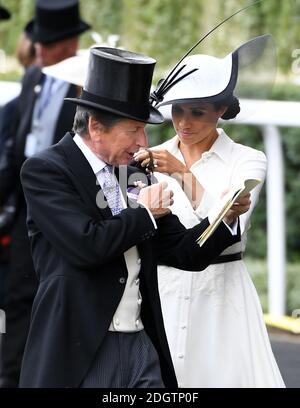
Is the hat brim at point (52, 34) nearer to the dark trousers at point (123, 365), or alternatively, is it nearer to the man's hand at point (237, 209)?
the man's hand at point (237, 209)

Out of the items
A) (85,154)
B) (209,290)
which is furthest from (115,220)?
(209,290)

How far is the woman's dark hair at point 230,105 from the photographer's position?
5.07 metres

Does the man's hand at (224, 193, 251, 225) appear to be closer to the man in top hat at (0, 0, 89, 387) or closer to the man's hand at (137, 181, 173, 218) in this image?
the man's hand at (137, 181, 173, 218)

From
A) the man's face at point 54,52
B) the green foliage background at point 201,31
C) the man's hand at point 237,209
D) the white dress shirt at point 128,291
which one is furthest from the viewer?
the green foliage background at point 201,31

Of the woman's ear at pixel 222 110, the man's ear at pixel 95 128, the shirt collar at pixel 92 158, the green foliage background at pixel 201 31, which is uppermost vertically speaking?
the man's ear at pixel 95 128

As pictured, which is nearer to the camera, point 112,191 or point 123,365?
point 123,365

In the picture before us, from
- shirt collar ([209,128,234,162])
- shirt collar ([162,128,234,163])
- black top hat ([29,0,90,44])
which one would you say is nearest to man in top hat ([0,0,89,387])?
black top hat ([29,0,90,44])

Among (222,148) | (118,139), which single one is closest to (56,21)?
(222,148)

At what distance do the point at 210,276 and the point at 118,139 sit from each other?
96 cm

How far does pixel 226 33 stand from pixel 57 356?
4.12 m

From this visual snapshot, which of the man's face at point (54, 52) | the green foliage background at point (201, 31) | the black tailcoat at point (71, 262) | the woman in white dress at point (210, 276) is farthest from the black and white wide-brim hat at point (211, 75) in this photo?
the green foliage background at point (201, 31)

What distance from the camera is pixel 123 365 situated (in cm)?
447

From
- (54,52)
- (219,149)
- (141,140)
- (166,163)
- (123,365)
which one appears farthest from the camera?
(54,52)

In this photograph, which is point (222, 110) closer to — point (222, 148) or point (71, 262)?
point (222, 148)
